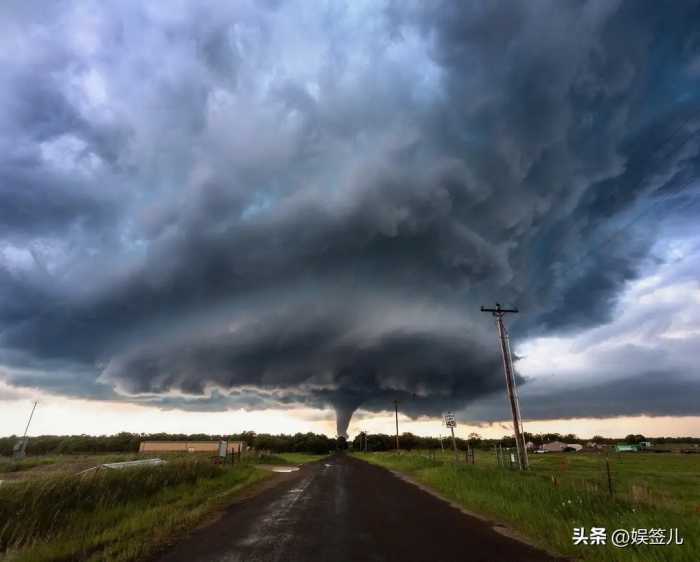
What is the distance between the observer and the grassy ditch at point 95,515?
28.9 feet

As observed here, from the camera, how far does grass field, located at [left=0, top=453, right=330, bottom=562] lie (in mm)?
8797

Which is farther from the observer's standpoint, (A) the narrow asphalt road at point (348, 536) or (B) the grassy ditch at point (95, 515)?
(B) the grassy ditch at point (95, 515)

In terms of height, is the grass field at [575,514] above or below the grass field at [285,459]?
below

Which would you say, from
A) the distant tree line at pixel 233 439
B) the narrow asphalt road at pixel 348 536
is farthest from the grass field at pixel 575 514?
the distant tree line at pixel 233 439

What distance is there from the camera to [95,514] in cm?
1285

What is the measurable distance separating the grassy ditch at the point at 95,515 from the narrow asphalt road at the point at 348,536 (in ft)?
3.31

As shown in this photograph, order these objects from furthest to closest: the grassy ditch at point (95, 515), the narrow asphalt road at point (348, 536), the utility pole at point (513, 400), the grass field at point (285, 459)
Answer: the grass field at point (285, 459) → the utility pole at point (513, 400) → the grassy ditch at point (95, 515) → the narrow asphalt road at point (348, 536)

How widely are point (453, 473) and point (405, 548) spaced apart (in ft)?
48.9

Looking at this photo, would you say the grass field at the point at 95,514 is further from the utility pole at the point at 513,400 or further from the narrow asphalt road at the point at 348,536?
the utility pole at the point at 513,400

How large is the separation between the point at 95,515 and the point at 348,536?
8254 mm

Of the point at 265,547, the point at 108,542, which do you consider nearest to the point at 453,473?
the point at 265,547

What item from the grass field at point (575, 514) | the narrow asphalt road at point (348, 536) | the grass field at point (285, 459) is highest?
the grass field at point (285, 459)

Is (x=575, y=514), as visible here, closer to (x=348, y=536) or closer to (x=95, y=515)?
(x=348, y=536)

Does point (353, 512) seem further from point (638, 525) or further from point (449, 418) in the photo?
point (449, 418)
